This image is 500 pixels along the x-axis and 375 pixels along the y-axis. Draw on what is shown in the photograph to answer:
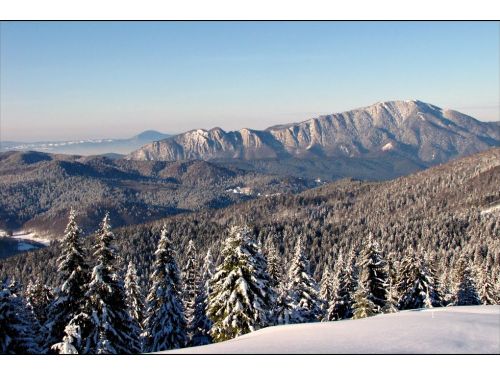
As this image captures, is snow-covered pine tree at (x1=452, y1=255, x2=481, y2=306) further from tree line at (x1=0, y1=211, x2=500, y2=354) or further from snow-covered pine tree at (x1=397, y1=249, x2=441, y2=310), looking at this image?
snow-covered pine tree at (x1=397, y1=249, x2=441, y2=310)

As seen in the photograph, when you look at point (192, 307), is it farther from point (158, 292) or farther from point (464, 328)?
point (464, 328)

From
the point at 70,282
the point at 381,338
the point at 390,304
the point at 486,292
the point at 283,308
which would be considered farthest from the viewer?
the point at 486,292

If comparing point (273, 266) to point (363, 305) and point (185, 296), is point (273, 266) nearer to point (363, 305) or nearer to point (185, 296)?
point (185, 296)

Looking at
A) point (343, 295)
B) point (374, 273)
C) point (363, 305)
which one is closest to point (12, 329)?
point (363, 305)

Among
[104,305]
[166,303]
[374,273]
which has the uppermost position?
[104,305]

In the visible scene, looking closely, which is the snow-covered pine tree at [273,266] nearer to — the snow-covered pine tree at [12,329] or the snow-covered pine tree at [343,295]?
the snow-covered pine tree at [343,295]

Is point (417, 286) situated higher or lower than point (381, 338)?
lower
